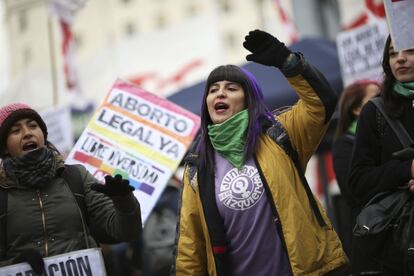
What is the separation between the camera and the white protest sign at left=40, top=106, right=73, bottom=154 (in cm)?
697

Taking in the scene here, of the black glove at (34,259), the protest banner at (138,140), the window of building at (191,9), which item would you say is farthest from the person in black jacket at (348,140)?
the window of building at (191,9)

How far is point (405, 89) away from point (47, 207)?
181 cm

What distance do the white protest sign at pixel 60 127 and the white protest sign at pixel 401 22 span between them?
15.3 feet

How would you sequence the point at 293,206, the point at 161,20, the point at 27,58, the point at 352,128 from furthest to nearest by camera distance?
1. the point at 161,20
2. the point at 27,58
3. the point at 352,128
4. the point at 293,206

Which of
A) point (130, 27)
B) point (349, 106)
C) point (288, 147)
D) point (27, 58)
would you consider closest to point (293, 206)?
point (288, 147)

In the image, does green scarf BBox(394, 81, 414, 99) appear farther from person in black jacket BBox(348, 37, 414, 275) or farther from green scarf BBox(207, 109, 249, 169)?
green scarf BBox(207, 109, 249, 169)

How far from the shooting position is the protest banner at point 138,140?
4.37 m

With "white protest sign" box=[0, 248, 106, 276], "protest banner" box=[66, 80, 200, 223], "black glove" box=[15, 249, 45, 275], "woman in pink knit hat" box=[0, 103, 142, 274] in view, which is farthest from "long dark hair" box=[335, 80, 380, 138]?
"black glove" box=[15, 249, 45, 275]

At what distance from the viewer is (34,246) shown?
10.1ft

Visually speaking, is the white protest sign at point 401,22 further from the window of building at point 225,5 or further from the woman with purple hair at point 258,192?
the window of building at point 225,5

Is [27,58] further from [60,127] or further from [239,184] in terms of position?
[239,184]

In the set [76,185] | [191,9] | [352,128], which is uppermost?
[191,9]

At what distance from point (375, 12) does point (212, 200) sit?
14.7 feet

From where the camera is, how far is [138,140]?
14.9 ft
